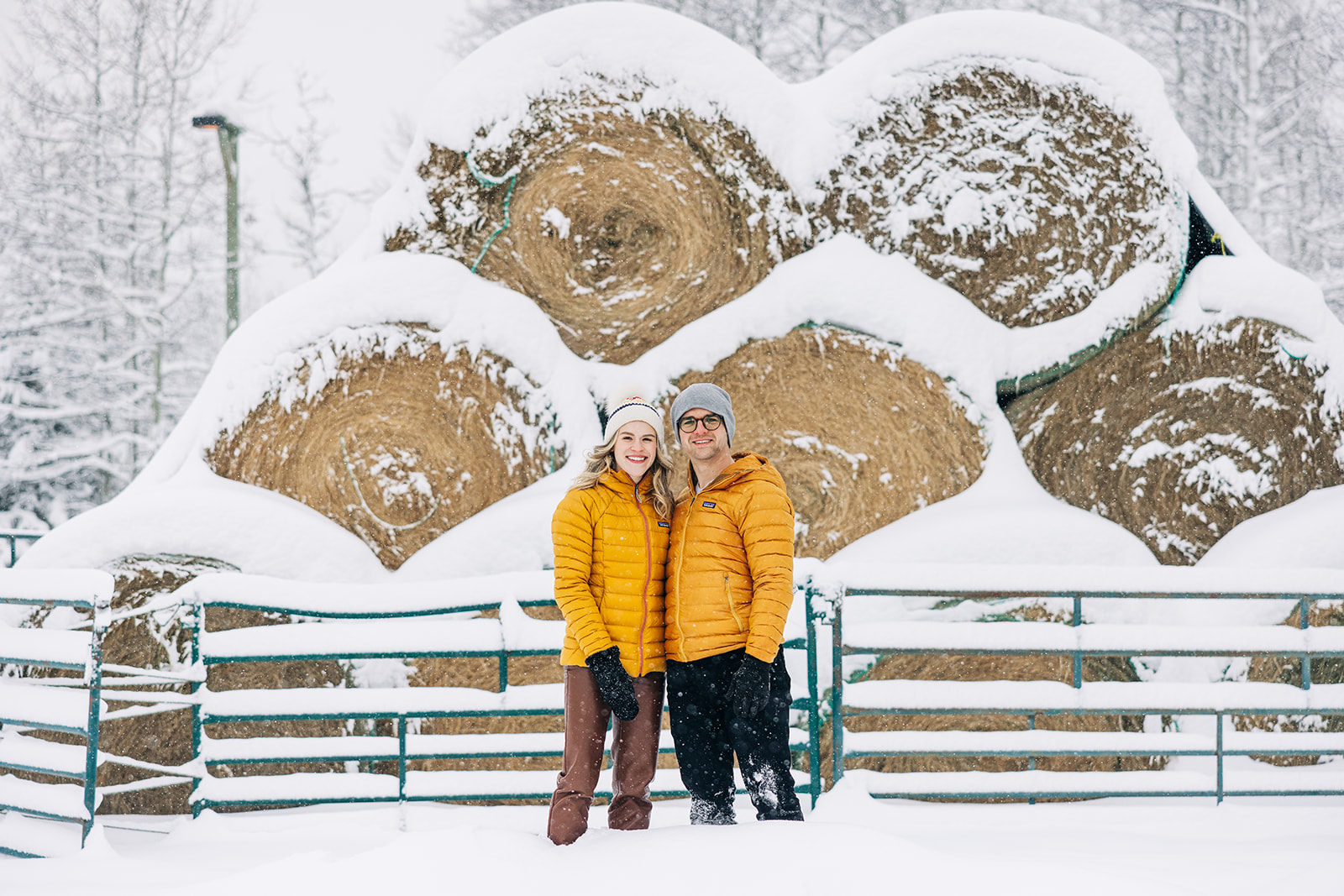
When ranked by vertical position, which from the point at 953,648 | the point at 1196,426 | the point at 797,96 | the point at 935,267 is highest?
the point at 797,96

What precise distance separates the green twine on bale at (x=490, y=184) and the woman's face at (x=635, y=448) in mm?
2205

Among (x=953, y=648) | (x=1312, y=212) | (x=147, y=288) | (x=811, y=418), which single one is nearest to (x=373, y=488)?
(x=811, y=418)

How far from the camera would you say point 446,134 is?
479cm

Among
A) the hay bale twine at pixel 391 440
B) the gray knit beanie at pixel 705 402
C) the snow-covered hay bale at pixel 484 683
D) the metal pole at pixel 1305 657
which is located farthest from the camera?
the hay bale twine at pixel 391 440

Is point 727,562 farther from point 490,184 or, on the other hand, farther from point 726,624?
point 490,184

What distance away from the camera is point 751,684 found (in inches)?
107

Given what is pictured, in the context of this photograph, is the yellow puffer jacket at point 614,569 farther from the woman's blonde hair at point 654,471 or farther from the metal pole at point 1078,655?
the metal pole at point 1078,655

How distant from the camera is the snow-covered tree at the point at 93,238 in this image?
41.2 feet

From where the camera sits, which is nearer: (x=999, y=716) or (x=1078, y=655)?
(x=1078, y=655)

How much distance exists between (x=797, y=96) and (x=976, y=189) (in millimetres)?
1020

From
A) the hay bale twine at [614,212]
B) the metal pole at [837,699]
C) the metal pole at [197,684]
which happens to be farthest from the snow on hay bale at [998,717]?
the metal pole at [197,684]

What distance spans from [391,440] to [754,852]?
2830mm

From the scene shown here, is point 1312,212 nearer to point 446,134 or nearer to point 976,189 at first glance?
point 976,189

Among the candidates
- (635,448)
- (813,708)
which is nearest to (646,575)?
(635,448)
